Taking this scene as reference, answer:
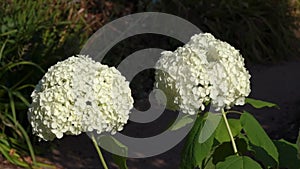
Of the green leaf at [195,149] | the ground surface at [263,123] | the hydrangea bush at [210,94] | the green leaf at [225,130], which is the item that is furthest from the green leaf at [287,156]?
the ground surface at [263,123]

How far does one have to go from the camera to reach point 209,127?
5.56 ft

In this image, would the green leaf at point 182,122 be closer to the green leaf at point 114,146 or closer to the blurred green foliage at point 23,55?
the green leaf at point 114,146

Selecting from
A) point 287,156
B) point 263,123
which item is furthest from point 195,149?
point 263,123

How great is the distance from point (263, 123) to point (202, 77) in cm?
413

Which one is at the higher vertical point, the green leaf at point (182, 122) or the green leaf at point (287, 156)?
the green leaf at point (182, 122)

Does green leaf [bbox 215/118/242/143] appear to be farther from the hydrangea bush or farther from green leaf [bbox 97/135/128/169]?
green leaf [bbox 97/135/128/169]

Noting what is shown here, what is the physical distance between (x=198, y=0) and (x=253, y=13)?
1.98ft

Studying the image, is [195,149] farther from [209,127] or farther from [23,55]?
[23,55]

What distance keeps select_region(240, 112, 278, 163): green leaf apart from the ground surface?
3125 millimetres

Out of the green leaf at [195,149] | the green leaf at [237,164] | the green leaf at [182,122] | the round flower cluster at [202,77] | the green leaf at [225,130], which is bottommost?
the green leaf at [237,164]

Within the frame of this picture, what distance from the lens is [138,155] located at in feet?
16.3

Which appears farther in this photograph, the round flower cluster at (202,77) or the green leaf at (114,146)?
the green leaf at (114,146)

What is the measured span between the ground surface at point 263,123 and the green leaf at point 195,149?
3.15m

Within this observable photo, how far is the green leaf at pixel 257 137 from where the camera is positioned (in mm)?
1704
